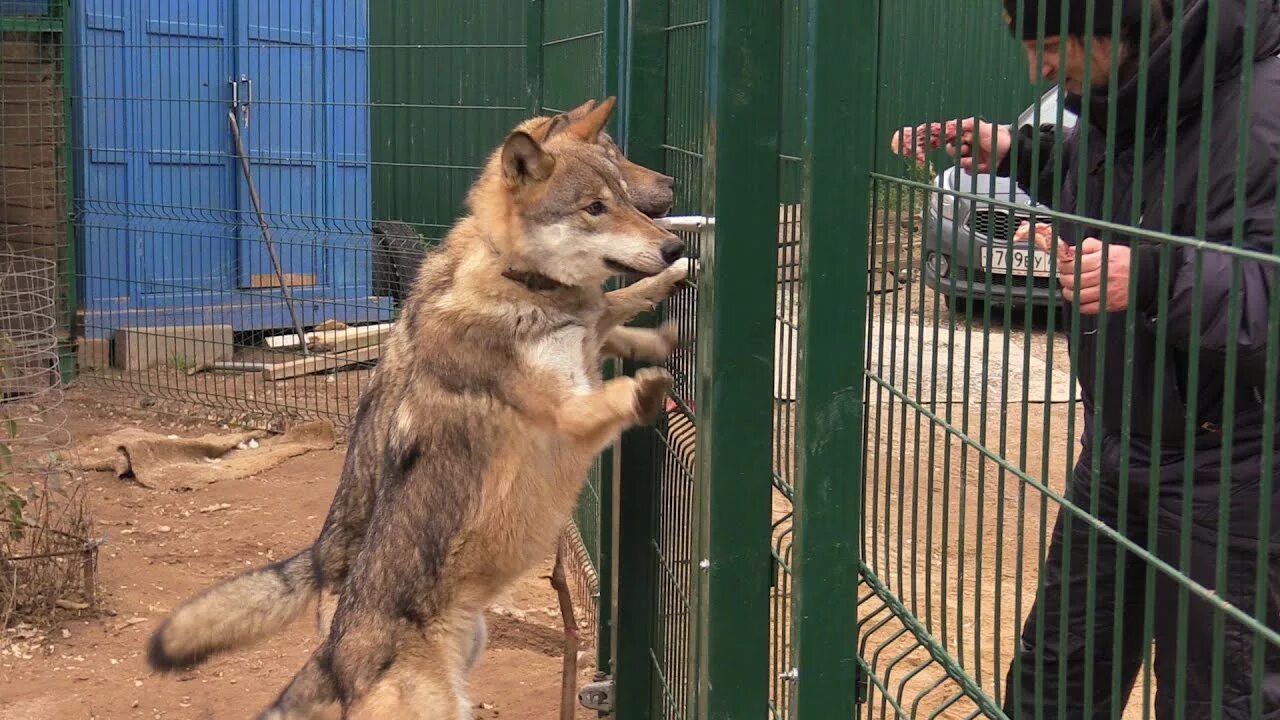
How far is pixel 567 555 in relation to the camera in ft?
21.0

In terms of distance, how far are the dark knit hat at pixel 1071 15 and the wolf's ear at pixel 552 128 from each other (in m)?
2.49

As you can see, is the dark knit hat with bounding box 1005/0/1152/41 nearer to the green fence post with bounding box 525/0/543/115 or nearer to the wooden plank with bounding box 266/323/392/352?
the green fence post with bounding box 525/0/543/115

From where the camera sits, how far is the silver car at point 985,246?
6.26 feet

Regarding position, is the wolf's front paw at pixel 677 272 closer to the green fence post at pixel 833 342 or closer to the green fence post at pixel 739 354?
the green fence post at pixel 739 354

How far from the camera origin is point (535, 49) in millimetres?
6676

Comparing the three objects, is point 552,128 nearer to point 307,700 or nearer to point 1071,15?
point 307,700

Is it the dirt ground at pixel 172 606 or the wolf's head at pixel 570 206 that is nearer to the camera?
the wolf's head at pixel 570 206

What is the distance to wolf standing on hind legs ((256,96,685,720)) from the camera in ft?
12.9

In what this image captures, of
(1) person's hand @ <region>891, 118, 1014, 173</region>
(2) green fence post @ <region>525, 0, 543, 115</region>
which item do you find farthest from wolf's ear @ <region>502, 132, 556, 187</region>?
(2) green fence post @ <region>525, 0, 543, 115</region>

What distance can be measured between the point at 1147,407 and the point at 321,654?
2621 millimetres

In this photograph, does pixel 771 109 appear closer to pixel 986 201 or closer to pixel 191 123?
pixel 986 201

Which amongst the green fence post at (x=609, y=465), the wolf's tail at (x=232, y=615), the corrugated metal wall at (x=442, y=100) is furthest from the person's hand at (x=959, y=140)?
the corrugated metal wall at (x=442, y=100)

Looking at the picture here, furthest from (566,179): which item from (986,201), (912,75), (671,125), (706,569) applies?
(986,201)

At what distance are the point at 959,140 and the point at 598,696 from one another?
2.82 metres
